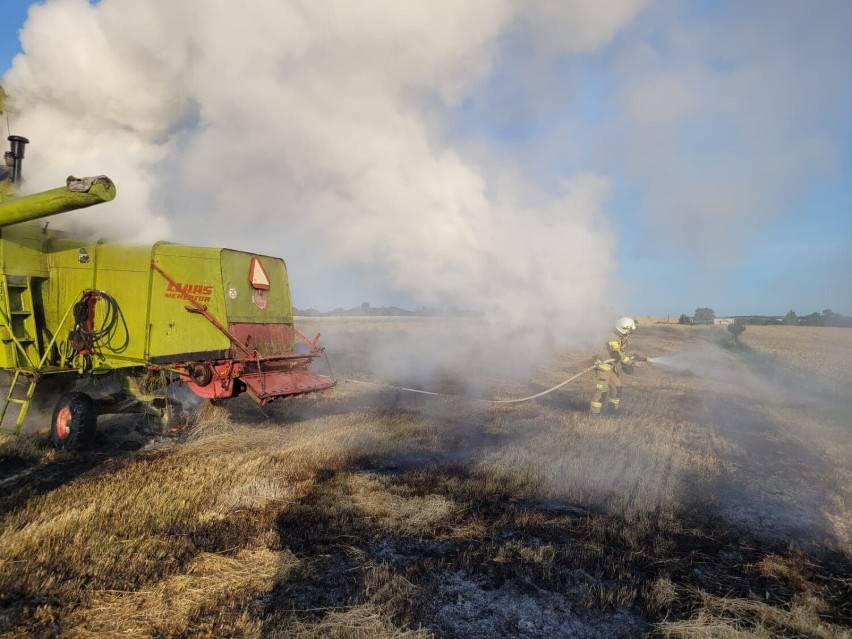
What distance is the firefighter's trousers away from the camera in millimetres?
9812

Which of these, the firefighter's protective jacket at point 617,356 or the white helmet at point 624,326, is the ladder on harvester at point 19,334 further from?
the white helmet at point 624,326

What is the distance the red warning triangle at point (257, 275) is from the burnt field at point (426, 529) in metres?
2.44

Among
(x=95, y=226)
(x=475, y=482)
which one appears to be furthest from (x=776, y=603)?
(x=95, y=226)

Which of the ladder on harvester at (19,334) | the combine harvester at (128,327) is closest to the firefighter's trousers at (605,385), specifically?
the combine harvester at (128,327)

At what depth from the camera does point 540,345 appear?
2052 cm

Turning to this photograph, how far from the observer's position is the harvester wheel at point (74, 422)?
6629 millimetres

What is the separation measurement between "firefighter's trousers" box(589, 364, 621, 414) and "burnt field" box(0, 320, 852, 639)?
44 centimetres

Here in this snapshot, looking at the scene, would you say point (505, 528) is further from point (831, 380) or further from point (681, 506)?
point (831, 380)

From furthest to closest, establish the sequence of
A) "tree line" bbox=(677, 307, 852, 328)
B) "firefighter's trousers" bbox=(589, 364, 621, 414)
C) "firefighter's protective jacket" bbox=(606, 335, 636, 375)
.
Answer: "tree line" bbox=(677, 307, 852, 328) < "firefighter's protective jacket" bbox=(606, 335, 636, 375) < "firefighter's trousers" bbox=(589, 364, 621, 414)

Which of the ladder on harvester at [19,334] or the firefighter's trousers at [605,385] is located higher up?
the ladder on harvester at [19,334]

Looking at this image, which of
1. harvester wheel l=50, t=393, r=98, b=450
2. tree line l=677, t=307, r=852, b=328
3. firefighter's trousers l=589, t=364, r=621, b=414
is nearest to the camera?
harvester wheel l=50, t=393, r=98, b=450

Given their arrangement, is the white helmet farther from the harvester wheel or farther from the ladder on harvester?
the ladder on harvester

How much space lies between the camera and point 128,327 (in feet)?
23.4

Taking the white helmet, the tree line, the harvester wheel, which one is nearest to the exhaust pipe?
the harvester wheel
